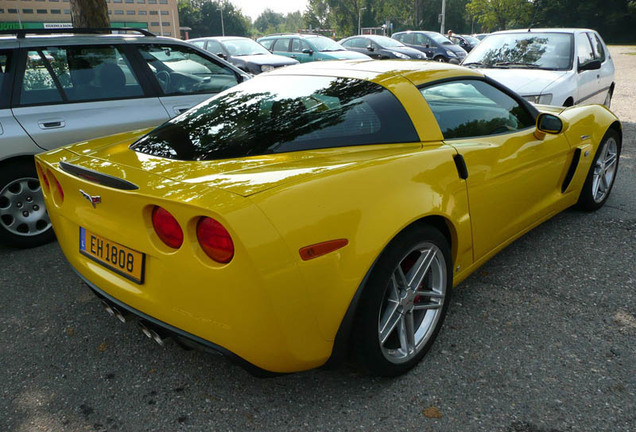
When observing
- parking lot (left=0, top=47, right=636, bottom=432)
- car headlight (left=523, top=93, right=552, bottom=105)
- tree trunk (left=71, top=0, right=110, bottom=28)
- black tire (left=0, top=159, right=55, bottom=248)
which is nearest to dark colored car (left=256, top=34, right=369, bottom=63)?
tree trunk (left=71, top=0, right=110, bottom=28)

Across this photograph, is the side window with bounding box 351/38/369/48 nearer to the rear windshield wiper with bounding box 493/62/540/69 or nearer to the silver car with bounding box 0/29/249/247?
the rear windshield wiper with bounding box 493/62/540/69

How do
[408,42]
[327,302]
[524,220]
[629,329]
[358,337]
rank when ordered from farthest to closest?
[408,42]
[524,220]
[629,329]
[358,337]
[327,302]

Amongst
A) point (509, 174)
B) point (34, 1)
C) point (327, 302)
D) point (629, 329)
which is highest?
point (34, 1)

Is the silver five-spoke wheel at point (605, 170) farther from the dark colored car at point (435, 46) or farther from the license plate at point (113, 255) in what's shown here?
the dark colored car at point (435, 46)

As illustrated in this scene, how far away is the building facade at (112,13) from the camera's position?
84.3m

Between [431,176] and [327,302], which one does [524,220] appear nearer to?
[431,176]

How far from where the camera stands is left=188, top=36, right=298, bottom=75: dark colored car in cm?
1258

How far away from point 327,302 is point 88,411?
120cm

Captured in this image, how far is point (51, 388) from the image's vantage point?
2.43 m

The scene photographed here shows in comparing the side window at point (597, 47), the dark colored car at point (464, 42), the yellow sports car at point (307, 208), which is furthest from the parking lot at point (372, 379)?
the dark colored car at point (464, 42)

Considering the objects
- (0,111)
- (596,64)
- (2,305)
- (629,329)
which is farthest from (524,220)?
(596,64)

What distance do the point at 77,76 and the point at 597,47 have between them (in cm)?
758

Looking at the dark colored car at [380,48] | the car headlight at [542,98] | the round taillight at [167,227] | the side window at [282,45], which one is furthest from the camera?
the dark colored car at [380,48]

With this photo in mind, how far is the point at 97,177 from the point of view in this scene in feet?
7.30
